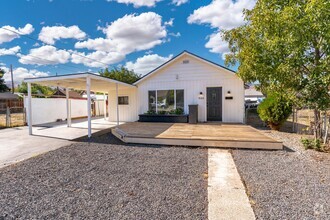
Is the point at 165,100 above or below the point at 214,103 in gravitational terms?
above

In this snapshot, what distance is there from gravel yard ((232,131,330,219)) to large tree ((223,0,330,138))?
1.60 meters

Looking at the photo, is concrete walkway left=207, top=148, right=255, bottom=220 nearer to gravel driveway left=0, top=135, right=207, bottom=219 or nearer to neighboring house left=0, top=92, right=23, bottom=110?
gravel driveway left=0, top=135, right=207, bottom=219

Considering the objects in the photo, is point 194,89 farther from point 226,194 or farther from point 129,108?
point 226,194

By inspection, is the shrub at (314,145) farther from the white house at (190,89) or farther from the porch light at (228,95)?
the porch light at (228,95)

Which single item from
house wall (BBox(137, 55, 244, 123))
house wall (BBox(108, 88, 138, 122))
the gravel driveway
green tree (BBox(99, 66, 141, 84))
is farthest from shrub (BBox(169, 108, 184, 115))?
green tree (BBox(99, 66, 141, 84))

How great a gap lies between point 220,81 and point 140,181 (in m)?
8.10

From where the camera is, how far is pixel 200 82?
34.2 ft

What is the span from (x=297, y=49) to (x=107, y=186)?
5.47 metres

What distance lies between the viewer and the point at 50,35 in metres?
17.0

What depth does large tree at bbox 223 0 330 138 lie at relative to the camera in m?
4.45

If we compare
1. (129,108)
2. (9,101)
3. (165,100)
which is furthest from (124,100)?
(9,101)

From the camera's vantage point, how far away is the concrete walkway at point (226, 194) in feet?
7.83

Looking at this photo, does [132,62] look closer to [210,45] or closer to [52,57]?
[52,57]

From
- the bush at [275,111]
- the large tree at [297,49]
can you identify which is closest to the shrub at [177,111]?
the bush at [275,111]
